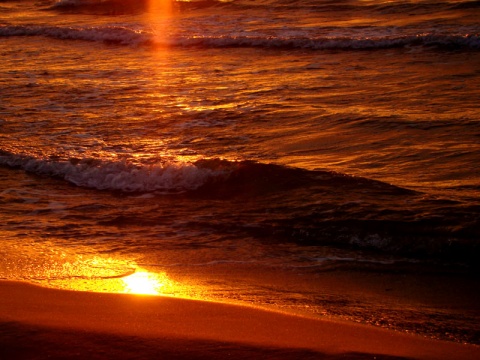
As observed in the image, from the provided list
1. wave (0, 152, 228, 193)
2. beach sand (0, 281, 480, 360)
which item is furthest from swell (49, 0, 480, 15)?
beach sand (0, 281, 480, 360)

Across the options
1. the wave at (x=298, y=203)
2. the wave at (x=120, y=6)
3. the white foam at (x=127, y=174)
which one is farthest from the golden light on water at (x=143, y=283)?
the wave at (x=120, y=6)

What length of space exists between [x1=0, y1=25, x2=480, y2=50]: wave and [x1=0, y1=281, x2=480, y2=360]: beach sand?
1183 cm

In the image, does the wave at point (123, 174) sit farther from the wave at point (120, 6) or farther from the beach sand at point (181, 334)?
the wave at point (120, 6)

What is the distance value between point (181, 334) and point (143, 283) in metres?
1.25

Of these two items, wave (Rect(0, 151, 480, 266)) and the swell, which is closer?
wave (Rect(0, 151, 480, 266))

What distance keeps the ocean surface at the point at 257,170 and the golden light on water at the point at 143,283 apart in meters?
0.05

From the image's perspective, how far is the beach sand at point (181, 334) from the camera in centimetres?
354

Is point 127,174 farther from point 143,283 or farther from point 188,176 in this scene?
point 143,283

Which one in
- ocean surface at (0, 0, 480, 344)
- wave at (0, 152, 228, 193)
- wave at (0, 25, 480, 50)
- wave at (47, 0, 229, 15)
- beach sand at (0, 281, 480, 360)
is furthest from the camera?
wave at (47, 0, 229, 15)

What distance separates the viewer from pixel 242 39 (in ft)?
58.0

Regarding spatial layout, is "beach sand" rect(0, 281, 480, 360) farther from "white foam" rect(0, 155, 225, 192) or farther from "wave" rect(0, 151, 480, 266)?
"white foam" rect(0, 155, 225, 192)

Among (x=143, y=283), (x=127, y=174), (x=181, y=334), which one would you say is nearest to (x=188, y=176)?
(x=127, y=174)

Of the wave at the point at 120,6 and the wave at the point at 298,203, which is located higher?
the wave at the point at 120,6

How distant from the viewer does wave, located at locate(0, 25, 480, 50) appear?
15.2m
